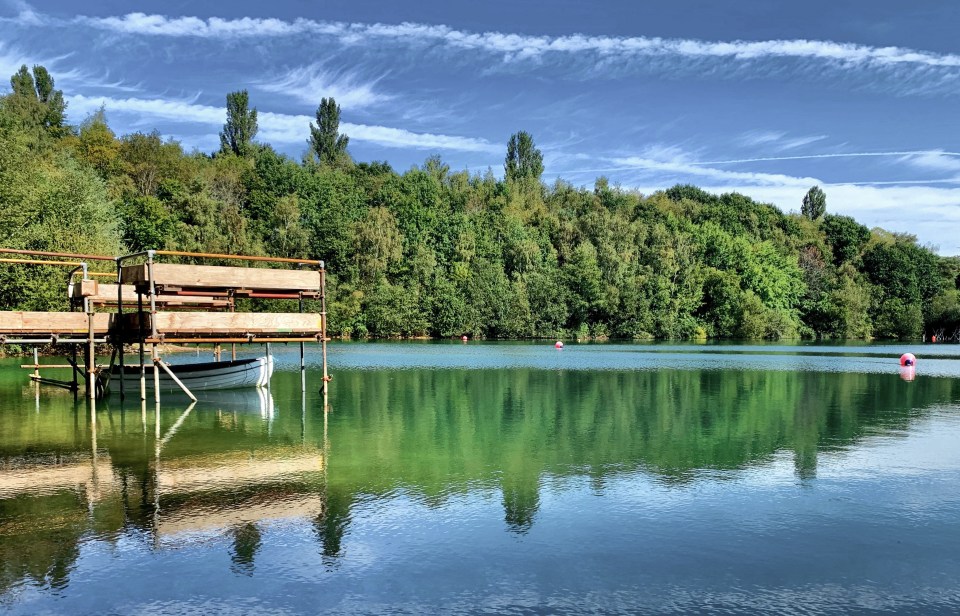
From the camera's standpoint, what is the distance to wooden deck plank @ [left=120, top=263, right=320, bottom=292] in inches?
745

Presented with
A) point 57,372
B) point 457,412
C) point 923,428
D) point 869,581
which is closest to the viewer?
point 869,581

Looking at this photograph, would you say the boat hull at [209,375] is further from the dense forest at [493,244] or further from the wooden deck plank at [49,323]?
the dense forest at [493,244]

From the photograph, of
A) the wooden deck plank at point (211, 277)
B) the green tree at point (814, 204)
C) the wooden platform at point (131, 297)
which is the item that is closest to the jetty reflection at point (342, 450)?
the wooden platform at point (131, 297)

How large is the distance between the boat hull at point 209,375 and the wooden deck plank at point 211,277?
3.47 m

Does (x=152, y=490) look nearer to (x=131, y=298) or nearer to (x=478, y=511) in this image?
(x=478, y=511)

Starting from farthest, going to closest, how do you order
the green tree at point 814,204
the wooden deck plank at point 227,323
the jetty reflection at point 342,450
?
1. the green tree at point 814,204
2. the wooden deck plank at point 227,323
3. the jetty reflection at point 342,450

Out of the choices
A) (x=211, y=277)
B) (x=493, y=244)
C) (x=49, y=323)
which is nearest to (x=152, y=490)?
(x=211, y=277)

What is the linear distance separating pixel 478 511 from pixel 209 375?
1621cm

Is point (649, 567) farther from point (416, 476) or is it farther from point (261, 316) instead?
point (261, 316)

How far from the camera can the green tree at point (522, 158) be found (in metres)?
126

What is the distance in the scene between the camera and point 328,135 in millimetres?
120812

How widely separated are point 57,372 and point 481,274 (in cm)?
6061

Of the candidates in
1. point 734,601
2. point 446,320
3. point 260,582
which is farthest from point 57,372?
point 446,320

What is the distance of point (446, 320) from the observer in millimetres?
85062
